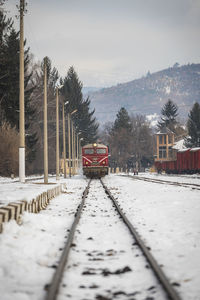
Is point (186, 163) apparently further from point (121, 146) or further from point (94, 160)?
point (121, 146)

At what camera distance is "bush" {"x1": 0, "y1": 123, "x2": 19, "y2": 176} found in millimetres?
36247

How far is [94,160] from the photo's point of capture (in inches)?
1416

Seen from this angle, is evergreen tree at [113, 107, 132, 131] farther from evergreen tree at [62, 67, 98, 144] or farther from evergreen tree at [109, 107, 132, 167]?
evergreen tree at [62, 67, 98, 144]

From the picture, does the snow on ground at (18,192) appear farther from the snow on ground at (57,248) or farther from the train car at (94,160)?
the train car at (94,160)

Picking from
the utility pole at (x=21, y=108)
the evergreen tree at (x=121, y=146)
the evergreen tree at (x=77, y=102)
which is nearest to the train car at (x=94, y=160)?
the utility pole at (x=21, y=108)

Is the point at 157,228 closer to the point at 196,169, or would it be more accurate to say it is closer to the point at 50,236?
A: the point at 50,236

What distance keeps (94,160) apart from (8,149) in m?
8.41

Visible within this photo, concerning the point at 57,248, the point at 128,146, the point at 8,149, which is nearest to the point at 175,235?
the point at 57,248

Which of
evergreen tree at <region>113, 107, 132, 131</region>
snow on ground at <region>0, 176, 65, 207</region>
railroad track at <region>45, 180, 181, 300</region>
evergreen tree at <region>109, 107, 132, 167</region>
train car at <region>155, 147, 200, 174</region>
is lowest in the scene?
railroad track at <region>45, 180, 181, 300</region>

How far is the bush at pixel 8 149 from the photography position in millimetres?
36247

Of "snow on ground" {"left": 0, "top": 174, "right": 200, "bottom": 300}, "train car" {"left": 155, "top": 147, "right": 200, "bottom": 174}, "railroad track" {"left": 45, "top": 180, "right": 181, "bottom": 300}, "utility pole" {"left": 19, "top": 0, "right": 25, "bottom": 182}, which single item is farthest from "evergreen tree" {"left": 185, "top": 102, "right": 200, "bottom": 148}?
"railroad track" {"left": 45, "top": 180, "right": 181, "bottom": 300}

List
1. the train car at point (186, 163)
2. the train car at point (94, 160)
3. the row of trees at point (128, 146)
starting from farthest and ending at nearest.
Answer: the row of trees at point (128, 146)
the train car at point (186, 163)
the train car at point (94, 160)

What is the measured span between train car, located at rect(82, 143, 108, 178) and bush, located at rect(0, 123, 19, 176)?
690cm

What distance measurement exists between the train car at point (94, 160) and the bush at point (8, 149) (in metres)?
6.90
